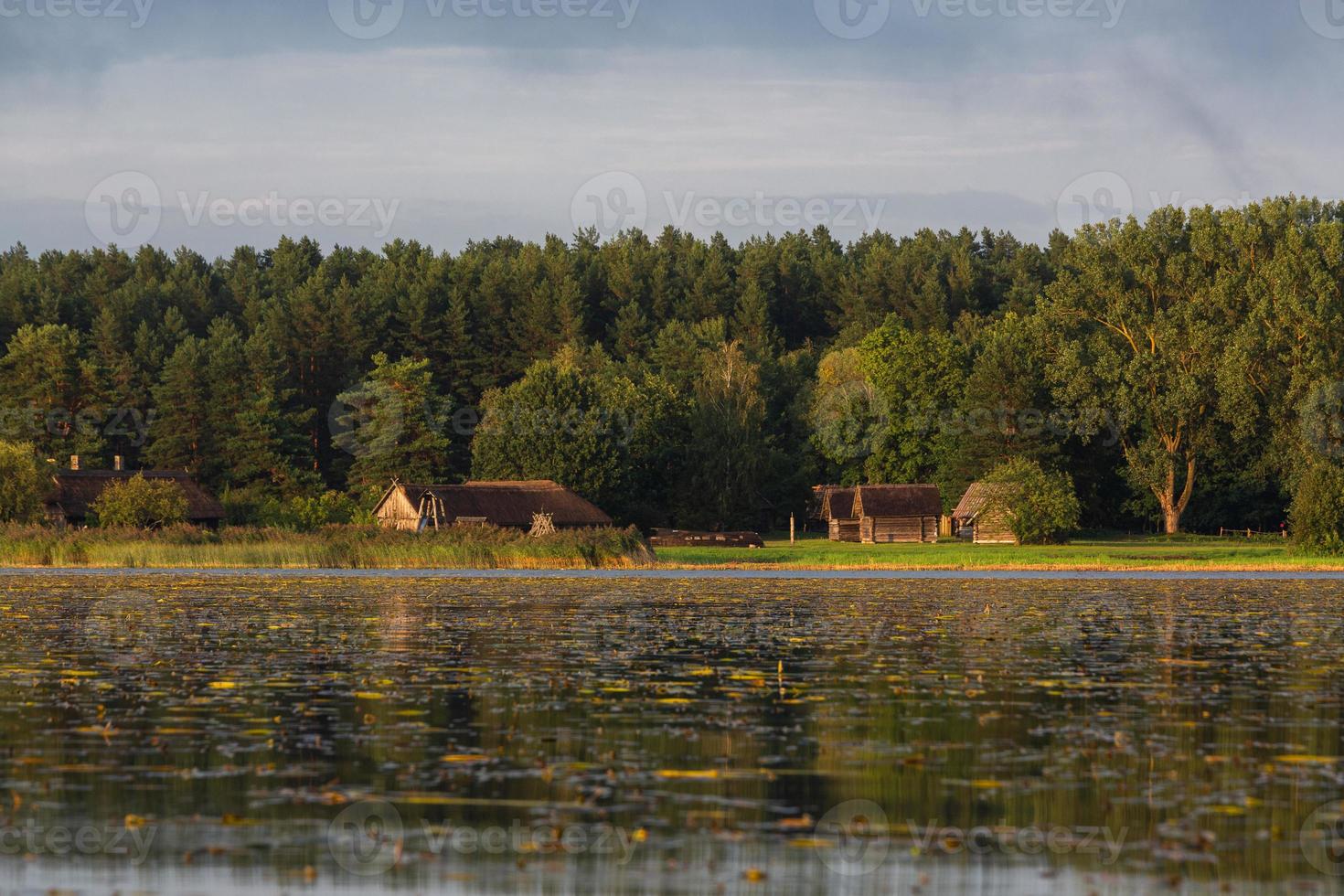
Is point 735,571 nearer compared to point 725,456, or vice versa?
point 735,571

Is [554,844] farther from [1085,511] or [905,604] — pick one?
[1085,511]

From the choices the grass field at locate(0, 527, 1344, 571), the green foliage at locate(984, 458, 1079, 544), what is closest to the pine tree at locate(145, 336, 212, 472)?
the grass field at locate(0, 527, 1344, 571)

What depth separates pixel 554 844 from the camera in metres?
12.4

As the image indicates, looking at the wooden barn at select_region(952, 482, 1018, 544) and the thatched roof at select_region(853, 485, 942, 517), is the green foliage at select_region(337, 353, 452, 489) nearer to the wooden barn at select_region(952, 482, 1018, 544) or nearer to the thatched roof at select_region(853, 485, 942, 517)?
the thatched roof at select_region(853, 485, 942, 517)

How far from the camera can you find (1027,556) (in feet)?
247

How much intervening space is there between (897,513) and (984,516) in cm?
1127

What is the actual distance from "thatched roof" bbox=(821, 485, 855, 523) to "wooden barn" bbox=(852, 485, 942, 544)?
1.02m

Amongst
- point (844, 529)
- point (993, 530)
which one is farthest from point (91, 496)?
point (993, 530)

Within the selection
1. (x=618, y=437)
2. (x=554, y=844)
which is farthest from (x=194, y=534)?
(x=554, y=844)

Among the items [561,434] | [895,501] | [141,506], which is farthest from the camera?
[895,501]

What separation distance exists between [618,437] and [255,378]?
1031 inches

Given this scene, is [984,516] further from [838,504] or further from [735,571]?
[735,571]

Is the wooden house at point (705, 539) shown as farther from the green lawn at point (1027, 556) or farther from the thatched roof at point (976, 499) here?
the thatched roof at point (976, 499)

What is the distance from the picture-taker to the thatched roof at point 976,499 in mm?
91125
